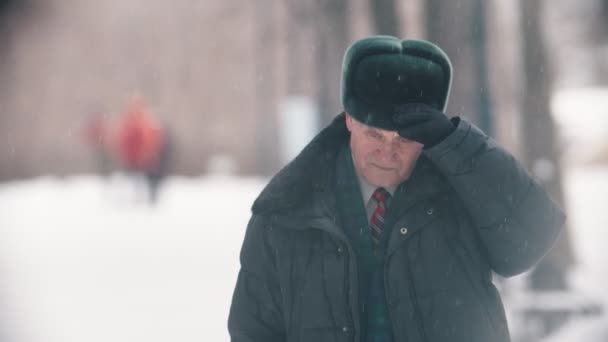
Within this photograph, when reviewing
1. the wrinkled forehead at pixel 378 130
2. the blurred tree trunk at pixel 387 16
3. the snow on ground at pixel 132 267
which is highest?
the blurred tree trunk at pixel 387 16

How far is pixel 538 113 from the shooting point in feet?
31.3

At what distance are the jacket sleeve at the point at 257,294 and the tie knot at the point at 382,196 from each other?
12.4 inches

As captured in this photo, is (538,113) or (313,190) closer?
(313,190)

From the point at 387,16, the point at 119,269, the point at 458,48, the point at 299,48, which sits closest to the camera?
the point at 458,48

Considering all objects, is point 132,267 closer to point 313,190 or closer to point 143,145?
point 143,145

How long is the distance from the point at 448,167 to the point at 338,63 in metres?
10.2

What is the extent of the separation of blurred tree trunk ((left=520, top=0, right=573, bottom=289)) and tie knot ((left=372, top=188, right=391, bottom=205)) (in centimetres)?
708

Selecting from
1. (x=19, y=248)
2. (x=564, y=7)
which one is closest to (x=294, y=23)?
(x=564, y=7)

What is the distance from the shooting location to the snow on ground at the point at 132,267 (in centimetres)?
693

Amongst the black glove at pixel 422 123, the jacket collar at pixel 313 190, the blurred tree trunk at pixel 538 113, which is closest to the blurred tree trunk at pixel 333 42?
the blurred tree trunk at pixel 538 113

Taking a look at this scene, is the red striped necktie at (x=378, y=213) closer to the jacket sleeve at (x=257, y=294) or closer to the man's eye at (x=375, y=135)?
the man's eye at (x=375, y=135)

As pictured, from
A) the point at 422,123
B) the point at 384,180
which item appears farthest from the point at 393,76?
the point at 384,180

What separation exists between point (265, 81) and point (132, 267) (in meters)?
18.8

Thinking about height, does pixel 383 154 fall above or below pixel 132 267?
above
